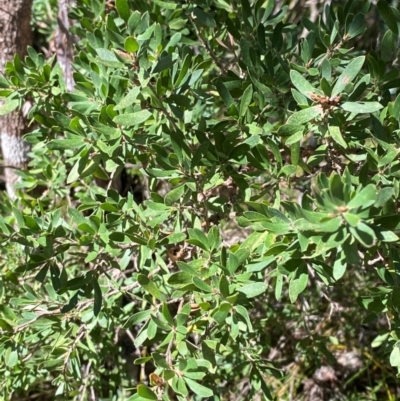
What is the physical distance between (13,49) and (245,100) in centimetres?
111

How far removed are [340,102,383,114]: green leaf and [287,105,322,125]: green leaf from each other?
4 cm

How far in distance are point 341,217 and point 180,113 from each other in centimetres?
52

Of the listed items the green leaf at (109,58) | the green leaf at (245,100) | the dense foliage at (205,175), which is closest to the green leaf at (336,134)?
the dense foliage at (205,175)

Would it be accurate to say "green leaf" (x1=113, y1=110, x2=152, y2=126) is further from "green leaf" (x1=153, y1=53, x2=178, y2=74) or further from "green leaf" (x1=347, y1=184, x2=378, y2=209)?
"green leaf" (x1=347, y1=184, x2=378, y2=209)

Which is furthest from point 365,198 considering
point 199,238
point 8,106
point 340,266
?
point 8,106

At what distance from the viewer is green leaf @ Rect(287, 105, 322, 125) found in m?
0.96

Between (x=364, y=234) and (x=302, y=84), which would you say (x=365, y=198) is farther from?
(x=302, y=84)

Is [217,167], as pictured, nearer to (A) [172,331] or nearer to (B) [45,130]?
(A) [172,331]

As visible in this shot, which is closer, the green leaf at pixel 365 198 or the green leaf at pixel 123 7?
the green leaf at pixel 365 198

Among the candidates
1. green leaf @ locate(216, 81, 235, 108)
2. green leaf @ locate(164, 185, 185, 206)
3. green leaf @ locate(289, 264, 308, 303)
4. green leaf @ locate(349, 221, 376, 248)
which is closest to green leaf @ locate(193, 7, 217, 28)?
green leaf @ locate(216, 81, 235, 108)

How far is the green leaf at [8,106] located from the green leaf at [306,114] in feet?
2.19

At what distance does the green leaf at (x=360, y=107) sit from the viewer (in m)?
0.94

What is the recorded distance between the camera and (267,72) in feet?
4.01

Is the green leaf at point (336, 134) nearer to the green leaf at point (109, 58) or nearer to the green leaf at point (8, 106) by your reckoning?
the green leaf at point (109, 58)
